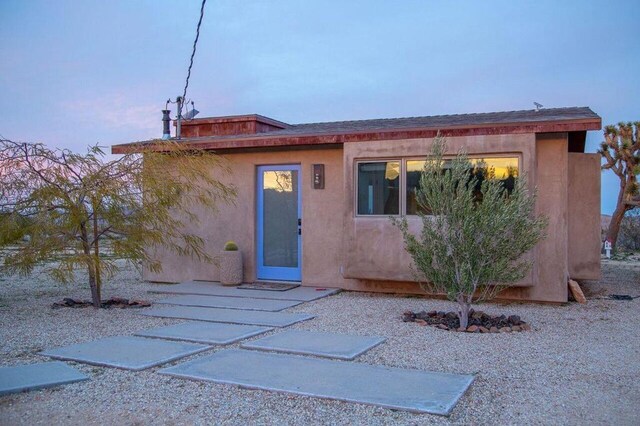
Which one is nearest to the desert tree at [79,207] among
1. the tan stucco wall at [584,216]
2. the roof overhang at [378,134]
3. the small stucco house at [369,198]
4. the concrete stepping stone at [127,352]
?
the roof overhang at [378,134]

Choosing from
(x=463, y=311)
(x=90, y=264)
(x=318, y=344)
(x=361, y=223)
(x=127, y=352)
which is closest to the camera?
(x=127, y=352)

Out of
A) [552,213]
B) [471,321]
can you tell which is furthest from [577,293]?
[471,321]

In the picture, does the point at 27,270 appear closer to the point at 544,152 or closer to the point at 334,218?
the point at 334,218

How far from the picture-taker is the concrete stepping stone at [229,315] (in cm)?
858

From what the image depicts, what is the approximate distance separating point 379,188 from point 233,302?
325 cm

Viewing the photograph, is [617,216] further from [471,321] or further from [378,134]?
[471,321]

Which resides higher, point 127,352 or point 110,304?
point 127,352

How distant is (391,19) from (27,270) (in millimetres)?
9825

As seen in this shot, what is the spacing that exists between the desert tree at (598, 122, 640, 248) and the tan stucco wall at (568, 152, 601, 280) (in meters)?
9.81

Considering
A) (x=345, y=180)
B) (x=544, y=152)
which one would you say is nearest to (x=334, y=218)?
(x=345, y=180)

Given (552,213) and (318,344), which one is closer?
(318,344)

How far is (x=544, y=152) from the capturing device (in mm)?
10211

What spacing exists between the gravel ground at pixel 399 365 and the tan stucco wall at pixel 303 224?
64.0 inches

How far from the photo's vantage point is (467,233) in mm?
8016
